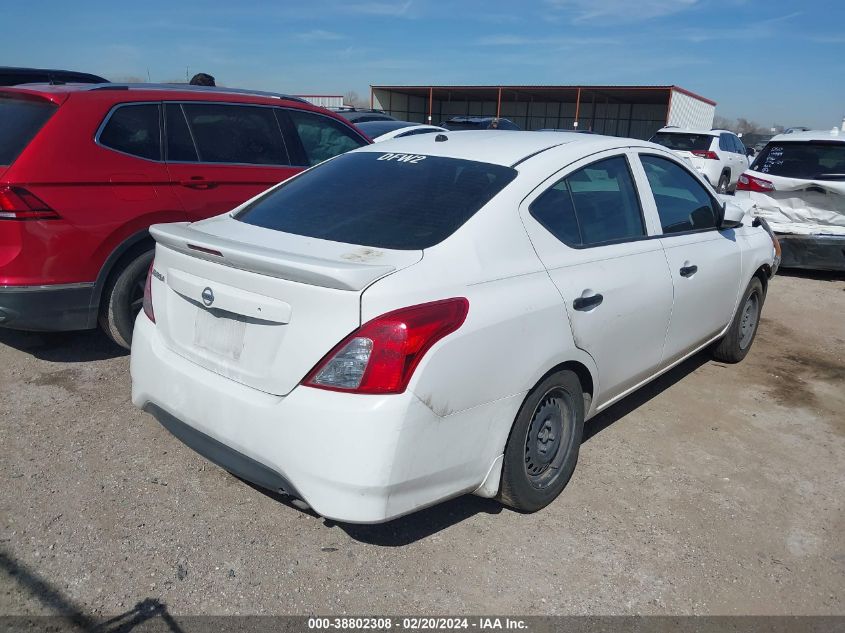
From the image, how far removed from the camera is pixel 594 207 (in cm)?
343

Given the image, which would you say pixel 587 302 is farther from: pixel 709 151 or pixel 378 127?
pixel 709 151

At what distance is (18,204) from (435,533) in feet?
9.94

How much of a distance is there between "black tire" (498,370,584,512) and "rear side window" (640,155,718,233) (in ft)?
4.44

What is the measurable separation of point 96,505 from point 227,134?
3.07 meters

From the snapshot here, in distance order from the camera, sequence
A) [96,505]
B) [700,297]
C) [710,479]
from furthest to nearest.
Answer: [700,297], [710,479], [96,505]

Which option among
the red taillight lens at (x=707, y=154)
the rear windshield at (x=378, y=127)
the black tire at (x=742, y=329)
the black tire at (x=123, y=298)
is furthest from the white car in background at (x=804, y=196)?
the red taillight lens at (x=707, y=154)

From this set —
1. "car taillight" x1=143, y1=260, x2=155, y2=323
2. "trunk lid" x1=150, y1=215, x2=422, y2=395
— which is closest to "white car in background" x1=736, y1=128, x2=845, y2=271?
"trunk lid" x1=150, y1=215, x2=422, y2=395

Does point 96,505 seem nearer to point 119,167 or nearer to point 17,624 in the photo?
point 17,624

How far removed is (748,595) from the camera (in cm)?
271

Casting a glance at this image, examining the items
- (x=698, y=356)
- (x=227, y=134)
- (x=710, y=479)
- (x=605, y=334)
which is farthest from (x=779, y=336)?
(x=227, y=134)

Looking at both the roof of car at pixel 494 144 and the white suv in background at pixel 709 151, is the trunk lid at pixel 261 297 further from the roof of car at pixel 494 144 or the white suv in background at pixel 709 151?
the white suv in background at pixel 709 151

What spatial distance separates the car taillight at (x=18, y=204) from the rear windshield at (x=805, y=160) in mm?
7950

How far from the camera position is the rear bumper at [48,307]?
13.2 feet

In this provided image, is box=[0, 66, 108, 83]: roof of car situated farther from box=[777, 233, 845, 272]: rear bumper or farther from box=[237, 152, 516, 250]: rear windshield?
box=[777, 233, 845, 272]: rear bumper
